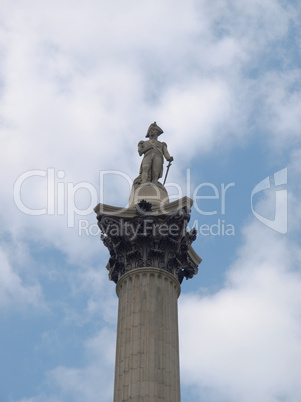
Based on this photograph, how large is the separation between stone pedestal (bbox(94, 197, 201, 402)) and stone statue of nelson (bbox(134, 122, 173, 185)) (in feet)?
9.60

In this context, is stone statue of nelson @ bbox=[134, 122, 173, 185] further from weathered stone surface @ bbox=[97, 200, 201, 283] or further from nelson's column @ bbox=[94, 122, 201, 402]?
weathered stone surface @ bbox=[97, 200, 201, 283]

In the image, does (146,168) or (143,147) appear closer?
(146,168)

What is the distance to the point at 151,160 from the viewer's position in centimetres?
3375

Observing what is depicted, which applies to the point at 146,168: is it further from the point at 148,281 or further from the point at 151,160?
the point at 148,281

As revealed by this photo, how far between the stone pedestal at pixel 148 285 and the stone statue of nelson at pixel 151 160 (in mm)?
2926

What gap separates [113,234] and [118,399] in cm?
689

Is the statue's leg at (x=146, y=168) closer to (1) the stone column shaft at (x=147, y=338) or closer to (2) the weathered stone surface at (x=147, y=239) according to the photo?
(2) the weathered stone surface at (x=147, y=239)

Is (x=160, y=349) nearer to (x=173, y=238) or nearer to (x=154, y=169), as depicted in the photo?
(x=173, y=238)

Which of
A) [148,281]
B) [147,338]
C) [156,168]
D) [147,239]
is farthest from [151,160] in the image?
[147,338]

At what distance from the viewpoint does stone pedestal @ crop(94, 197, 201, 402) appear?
25531mm

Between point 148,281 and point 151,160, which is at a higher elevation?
point 151,160

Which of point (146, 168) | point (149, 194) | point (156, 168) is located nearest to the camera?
point (149, 194)

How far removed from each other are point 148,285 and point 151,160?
758cm

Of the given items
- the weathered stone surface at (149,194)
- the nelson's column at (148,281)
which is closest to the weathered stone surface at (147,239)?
the nelson's column at (148,281)
